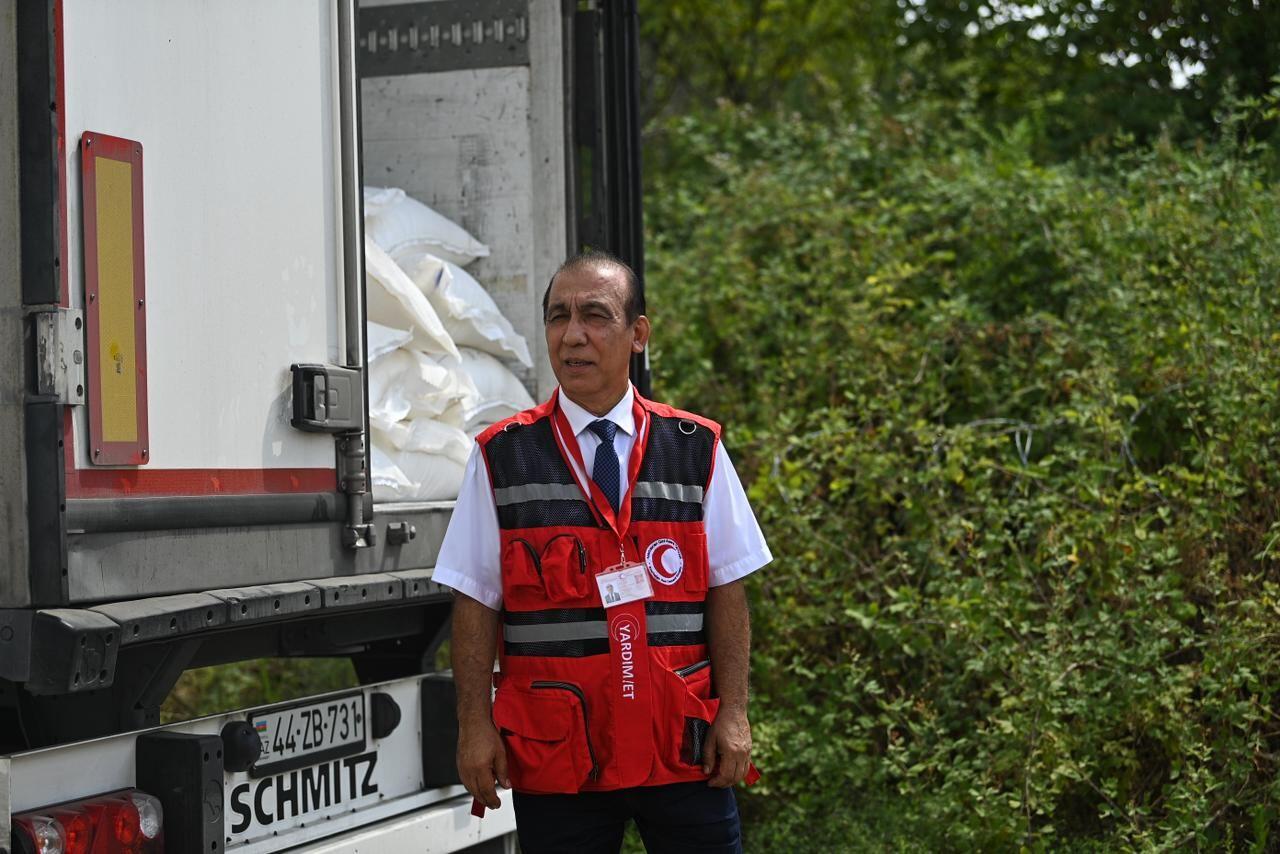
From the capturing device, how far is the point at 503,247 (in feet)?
14.1

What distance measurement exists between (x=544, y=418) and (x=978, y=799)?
2337 millimetres

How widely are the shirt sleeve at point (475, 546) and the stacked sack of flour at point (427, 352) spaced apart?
0.92 meters

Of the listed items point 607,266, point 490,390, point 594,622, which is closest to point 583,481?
point 594,622

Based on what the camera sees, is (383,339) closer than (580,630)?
No

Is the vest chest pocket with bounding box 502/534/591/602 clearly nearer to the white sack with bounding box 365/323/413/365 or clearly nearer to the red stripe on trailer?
the red stripe on trailer

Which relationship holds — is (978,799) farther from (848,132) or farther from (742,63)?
(742,63)

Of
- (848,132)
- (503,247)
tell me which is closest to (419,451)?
(503,247)

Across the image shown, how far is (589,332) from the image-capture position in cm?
270

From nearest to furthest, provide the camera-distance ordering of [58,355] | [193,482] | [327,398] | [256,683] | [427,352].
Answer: [58,355]
[193,482]
[327,398]
[427,352]
[256,683]

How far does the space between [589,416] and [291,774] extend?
1.16 meters

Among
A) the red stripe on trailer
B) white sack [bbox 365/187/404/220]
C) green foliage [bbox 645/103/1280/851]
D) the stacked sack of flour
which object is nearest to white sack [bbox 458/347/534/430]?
the stacked sack of flour

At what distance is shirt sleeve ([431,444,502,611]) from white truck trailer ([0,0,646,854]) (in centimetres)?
48

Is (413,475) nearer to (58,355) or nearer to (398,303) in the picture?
(398,303)

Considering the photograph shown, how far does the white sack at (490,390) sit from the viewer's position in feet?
13.3
